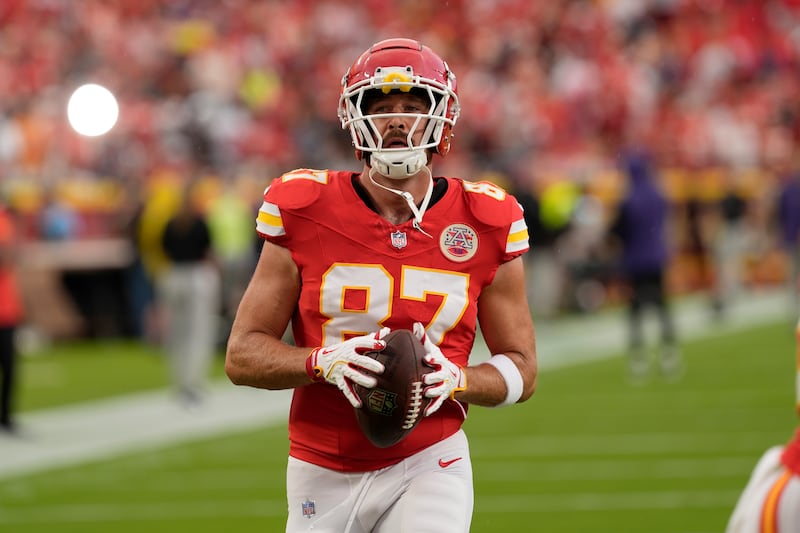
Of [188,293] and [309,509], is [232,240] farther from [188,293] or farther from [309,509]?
[309,509]

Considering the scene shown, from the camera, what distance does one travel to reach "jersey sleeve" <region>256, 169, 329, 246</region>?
3691 millimetres

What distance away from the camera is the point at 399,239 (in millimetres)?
3699

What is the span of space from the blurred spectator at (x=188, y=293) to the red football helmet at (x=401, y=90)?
8132mm

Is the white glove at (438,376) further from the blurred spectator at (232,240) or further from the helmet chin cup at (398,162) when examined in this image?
the blurred spectator at (232,240)

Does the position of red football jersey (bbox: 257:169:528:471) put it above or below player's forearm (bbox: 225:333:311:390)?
above

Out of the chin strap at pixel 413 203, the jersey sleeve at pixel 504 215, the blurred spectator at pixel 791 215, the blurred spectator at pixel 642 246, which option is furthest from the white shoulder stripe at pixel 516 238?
the blurred spectator at pixel 791 215

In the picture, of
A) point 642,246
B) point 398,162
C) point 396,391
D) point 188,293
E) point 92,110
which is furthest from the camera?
point 92,110

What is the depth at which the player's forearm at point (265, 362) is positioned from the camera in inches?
141

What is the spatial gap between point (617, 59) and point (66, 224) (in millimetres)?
10877

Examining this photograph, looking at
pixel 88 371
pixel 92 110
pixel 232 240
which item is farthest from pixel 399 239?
pixel 92 110

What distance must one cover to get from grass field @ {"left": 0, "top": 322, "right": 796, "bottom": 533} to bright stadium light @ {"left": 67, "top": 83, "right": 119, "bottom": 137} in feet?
22.6

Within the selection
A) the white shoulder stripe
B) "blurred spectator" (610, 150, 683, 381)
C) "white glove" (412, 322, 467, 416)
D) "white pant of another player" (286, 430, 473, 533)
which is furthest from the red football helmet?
"blurred spectator" (610, 150, 683, 381)

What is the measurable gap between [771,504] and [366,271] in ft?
3.78

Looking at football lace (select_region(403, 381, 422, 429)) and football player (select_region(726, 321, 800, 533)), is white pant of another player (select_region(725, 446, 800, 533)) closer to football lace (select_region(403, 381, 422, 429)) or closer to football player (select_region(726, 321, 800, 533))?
football player (select_region(726, 321, 800, 533))
